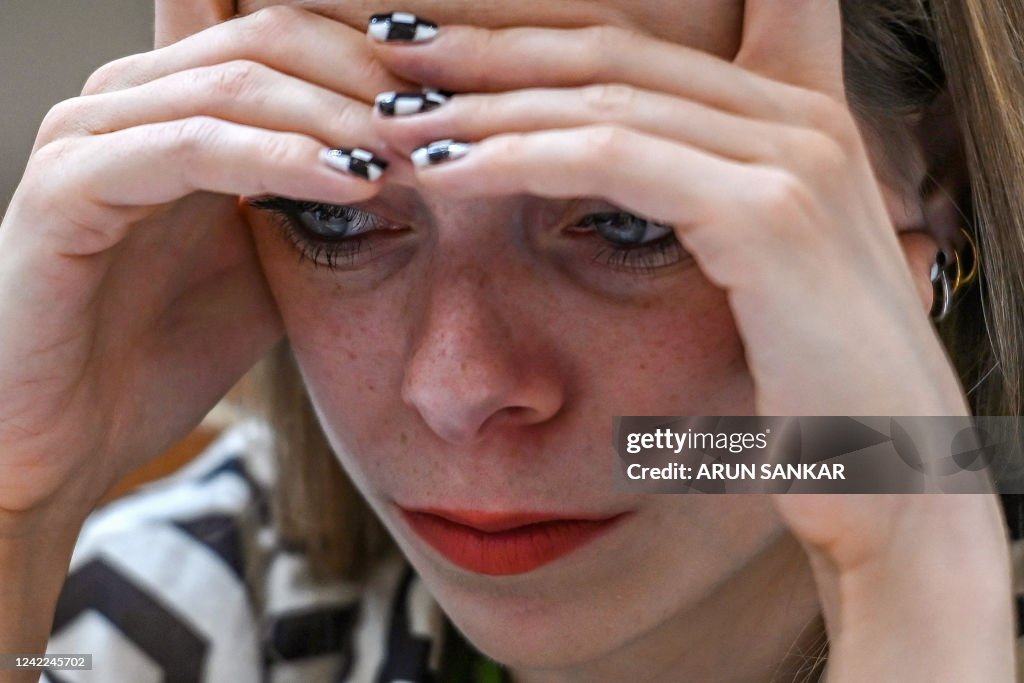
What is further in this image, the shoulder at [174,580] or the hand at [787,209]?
the shoulder at [174,580]

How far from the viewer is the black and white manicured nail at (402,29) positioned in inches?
32.7

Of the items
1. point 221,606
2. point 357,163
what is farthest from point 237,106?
point 221,606

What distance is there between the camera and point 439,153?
0.80 metres

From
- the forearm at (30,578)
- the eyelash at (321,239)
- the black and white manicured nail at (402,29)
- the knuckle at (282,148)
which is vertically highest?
the black and white manicured nail at (402,29)

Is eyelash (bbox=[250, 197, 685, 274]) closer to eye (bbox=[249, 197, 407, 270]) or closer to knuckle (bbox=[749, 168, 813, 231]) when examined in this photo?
eye (bbox=[249, 197, 407, 270])

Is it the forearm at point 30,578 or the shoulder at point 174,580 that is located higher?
the forearm at point 30,578

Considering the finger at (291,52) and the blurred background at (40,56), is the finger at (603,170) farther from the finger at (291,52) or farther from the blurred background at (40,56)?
the blurred background at (40,56)

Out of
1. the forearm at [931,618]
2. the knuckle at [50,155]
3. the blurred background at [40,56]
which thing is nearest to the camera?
the forearm at [931,618]

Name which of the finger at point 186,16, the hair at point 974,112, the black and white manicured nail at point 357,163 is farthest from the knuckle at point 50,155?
the hair at point 974,112

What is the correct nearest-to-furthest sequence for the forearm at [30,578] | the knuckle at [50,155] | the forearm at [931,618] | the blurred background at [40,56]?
the forearm at [931,618]
the knuckle at [50,155]
the forearm at [30,578]
the blurred background at [40,56]

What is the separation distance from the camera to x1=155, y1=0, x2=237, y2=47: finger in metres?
1.01

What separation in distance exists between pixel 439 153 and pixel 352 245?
220 mm

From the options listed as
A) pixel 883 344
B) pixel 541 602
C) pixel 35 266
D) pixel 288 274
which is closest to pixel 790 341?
pixel 883 344

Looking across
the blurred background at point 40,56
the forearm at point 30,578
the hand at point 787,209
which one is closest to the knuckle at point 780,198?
the hand at point 787,209
